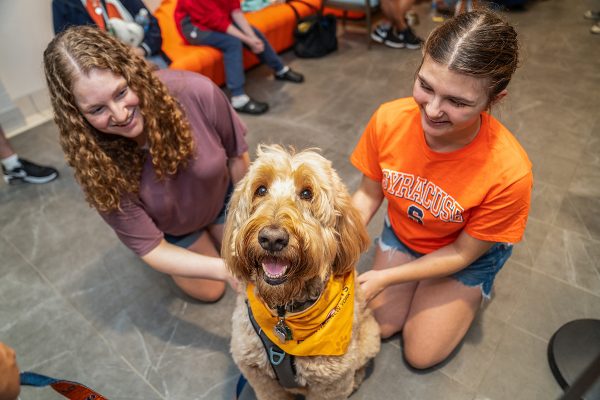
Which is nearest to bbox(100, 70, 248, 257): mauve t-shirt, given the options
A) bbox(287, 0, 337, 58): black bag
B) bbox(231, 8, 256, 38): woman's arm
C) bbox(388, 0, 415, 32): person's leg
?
bbox(231, 8, 256, 38): woman's arm

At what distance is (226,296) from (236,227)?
124cm

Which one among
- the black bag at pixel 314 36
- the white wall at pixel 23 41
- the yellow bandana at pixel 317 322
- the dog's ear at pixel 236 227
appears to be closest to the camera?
the dog's ear at pixel 236 227

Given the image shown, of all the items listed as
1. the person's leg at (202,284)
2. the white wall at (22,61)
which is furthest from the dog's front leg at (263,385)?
the white wall at (22,61)

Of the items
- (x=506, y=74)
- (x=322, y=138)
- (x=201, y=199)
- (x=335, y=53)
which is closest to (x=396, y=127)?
(x=506, y=74)

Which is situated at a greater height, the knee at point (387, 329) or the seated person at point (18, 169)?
the seated person at point (18, 169)

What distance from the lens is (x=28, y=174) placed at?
3.33 metres

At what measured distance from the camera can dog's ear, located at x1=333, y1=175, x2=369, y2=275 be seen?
1.41m

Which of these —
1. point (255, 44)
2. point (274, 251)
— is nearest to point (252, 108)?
point (255, 44)

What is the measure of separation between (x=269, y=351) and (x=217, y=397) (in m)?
0.70

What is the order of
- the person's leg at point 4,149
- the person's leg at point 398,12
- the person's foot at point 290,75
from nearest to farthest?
the person's leg at point 4,149
the person's foot at point 290,75
the person's leg at point 398,12

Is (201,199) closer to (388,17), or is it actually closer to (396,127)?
(396,127)

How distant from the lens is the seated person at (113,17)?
10.8 feet

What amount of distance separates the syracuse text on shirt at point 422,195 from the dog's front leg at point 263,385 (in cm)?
100

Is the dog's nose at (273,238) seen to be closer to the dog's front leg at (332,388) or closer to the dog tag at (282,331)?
the dog tag at (282,331)
